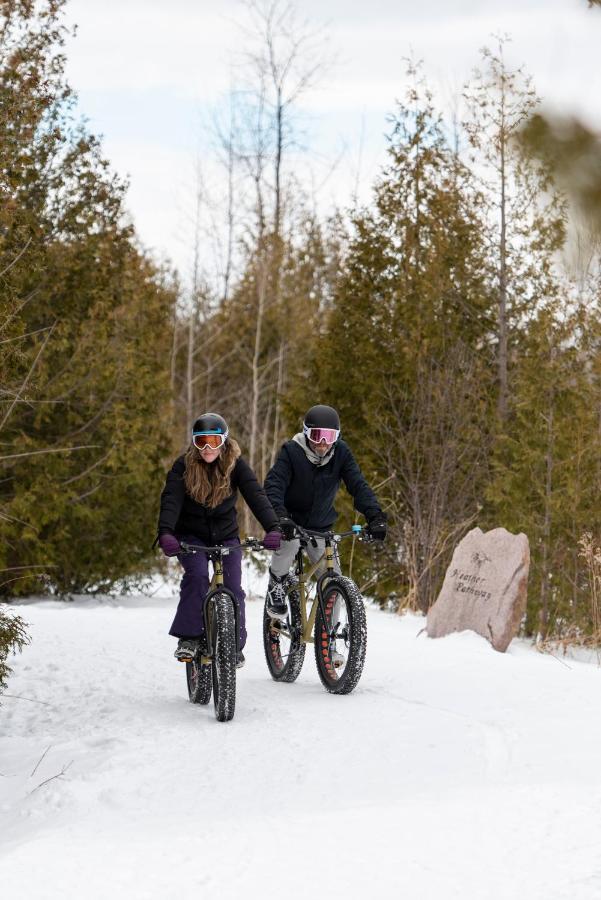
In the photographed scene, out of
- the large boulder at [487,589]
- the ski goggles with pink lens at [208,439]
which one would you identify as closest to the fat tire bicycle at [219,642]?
the ski goggles with pink lens at [208,439]

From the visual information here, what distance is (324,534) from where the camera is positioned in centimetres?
764

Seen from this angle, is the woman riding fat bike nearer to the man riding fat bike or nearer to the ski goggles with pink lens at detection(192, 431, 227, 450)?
the ski goggles with pink lens at detection(192, 431, 227, 450)

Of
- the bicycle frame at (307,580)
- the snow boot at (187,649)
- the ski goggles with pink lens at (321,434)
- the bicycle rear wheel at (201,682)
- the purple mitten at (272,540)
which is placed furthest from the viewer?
the ski goggles with pink lens at (321,434)

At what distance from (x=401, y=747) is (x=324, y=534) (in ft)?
5.67

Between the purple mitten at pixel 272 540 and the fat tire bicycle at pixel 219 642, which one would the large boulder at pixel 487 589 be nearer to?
the fat tire bicycle at pixel 219 642

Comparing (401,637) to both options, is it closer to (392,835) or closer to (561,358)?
(561,358)

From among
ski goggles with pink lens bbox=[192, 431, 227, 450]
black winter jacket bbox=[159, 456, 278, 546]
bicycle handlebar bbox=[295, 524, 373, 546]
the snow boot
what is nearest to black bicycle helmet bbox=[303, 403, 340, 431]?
black winter jacket bbox=[159, 456, 278, 546]

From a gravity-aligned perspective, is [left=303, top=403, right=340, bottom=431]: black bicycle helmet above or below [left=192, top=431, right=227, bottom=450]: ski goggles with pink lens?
above

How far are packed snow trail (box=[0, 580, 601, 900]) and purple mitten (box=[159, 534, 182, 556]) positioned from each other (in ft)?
3.42

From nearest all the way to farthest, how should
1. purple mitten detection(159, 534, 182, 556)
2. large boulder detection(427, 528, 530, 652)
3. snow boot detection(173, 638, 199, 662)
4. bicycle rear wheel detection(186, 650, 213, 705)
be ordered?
purple mitten detection(159, 534, 182, 556) < snow boot detection(173, 638, 199, 662) < bicycle rear wheel detection(186, 650, 213, 705) < large boulder detection(427, 528, 530, 652)

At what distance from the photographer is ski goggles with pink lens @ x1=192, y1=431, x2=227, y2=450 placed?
7.20 metres

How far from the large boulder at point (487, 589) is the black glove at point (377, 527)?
339cm

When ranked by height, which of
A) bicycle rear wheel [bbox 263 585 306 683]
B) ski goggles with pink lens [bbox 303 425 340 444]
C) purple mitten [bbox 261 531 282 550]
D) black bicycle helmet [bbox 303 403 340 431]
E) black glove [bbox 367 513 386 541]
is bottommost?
bicycle rear wheel [bbox 263 585 306 683]

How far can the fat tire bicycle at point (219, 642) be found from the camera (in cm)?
684
